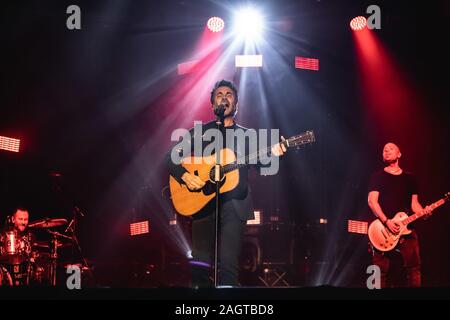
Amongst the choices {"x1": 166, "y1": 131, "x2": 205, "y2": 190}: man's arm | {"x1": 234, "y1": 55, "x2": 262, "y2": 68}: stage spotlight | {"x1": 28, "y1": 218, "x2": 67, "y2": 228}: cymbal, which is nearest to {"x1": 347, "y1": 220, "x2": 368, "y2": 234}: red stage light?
{"x1": 234, "y1": 55, "x2": 262, "y2": 68}: stage spotlight

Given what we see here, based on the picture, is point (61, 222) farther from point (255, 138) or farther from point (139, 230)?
point (255, 138)

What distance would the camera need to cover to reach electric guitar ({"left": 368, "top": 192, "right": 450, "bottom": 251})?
280 inches

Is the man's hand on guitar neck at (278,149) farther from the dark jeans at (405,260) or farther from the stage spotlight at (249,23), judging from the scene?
the stage spotlight at (249,23)

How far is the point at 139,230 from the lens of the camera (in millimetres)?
8500

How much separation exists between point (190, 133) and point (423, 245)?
14.6 ft

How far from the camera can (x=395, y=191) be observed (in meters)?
7.30

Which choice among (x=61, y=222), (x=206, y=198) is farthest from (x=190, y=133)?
(x=61, y=222)

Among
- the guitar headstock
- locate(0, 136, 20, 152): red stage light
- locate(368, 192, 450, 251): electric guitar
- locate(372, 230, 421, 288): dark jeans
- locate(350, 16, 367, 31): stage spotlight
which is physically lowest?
locate(372, 230, 421, 288): dark jeans

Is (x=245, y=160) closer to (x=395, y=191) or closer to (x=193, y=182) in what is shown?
(x=193, y=182)

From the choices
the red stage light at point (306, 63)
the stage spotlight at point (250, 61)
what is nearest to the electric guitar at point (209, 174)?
the stage spotlight at point (250, 61)

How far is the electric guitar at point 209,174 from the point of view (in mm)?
4742

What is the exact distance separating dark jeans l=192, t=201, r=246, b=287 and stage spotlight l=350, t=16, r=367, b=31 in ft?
17.0

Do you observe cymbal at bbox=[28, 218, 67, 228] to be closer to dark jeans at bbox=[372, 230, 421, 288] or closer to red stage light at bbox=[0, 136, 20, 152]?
red stage light at bbox=[0, 136, 20, 152]

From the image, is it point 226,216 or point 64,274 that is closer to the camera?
point 226,216
